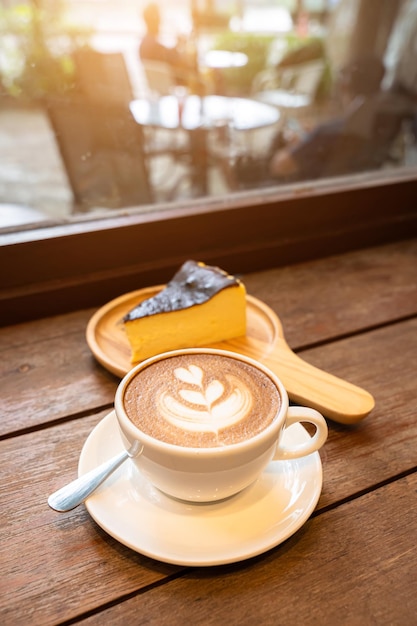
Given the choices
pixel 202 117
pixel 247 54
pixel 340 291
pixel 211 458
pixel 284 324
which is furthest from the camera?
pixel 247 54

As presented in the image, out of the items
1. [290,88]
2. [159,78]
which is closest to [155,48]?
[159,78]

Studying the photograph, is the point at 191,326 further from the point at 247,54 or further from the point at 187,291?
the point at 247,54

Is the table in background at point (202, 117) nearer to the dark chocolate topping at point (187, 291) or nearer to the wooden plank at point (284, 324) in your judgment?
the wooden plank at point (284, 324)

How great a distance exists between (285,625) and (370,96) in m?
1.79

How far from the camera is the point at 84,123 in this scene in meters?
1.20

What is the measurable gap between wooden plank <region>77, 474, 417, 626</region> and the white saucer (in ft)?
0.09

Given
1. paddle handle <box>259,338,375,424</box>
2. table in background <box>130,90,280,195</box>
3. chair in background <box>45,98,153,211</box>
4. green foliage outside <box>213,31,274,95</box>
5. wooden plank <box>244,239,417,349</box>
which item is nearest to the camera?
paddle handle <box>259,338,375,424</box>

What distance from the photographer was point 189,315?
73 centimetres

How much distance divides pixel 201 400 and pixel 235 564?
0.48ft

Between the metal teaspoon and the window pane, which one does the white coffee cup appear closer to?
the metal teaspoon

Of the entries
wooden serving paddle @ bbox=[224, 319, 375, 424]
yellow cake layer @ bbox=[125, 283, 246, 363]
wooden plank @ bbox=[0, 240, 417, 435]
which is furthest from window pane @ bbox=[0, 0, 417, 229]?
wooden serving paddle @ bbox=[224, 319, 375, 424]

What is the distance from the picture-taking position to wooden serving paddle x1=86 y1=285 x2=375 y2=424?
0.61 metres

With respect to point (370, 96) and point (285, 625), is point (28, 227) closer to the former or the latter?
point (285, 625)

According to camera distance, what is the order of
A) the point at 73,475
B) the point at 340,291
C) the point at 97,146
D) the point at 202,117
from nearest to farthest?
the point at 73,475 < the point at 340,291 < the point at 97,146 < the point at 202,117
